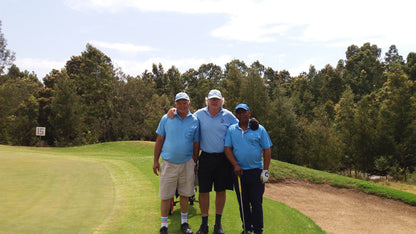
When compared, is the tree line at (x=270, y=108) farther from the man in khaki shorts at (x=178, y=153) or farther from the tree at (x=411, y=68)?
the man in khaki shorts at (x=178, y=153)

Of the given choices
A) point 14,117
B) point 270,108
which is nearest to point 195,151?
point 270,108

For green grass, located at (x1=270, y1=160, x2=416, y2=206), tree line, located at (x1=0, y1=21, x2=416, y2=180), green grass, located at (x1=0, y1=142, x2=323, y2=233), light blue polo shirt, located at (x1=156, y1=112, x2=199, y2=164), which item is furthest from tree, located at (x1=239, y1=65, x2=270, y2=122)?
light blue polo shirt, located at (x1=156, y1=112, x2=199, y2=164)

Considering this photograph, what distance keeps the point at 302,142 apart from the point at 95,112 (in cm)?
3251

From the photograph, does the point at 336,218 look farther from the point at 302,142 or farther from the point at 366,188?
the point at 302,142

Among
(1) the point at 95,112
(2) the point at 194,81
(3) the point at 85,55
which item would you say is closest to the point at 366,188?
(1) the point at 95,112

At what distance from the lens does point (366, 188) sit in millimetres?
13992

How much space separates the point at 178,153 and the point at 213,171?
68cm

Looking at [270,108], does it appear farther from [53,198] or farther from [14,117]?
[14,117]

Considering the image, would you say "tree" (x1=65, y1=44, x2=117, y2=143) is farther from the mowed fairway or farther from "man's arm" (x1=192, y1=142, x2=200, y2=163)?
"man's arm" (x1=192, y1=142, x2=200, y2=163)

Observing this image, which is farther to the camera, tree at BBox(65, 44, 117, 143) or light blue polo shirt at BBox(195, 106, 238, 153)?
tree at BBox(65, 44, 117, 143)

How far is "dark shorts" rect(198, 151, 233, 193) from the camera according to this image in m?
5.19

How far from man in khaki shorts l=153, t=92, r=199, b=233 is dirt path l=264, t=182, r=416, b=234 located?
6144mm

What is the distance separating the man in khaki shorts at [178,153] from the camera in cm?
503

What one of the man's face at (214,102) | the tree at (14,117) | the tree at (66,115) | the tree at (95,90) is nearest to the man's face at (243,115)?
the man's face at (214,102)
